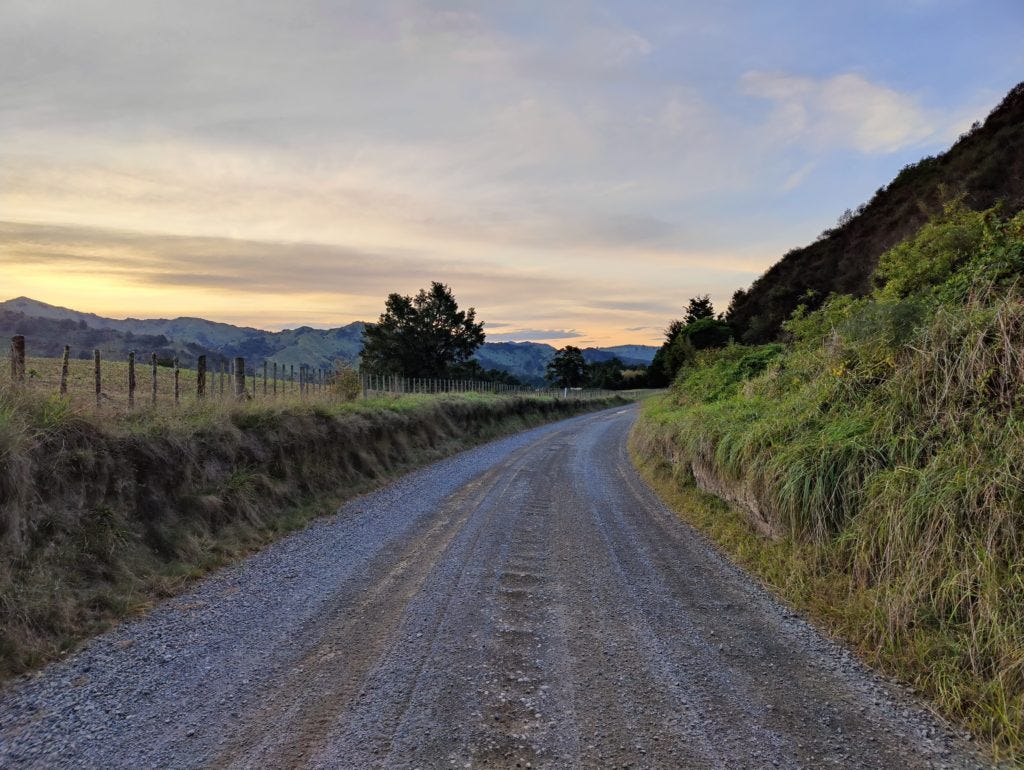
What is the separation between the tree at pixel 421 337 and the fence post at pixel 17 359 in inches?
2137

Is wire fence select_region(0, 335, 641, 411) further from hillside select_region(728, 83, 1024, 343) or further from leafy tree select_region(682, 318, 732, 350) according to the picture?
leafy tree select_region(682, 318, 732, 350)

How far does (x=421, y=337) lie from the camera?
63531mm

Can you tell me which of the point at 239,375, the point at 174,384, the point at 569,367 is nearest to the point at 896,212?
the point at 239,375

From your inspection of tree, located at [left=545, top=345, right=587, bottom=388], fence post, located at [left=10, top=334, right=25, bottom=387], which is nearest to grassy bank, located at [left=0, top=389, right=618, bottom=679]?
fence post, located at [left=10, top=334, right=25, bottom=387]

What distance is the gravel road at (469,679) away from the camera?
2.84 m

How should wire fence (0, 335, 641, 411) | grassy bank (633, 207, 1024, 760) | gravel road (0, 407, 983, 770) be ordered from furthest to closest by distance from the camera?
1. wire fence (0, 335, 641, 411)
2. grassy bank (633, 207, 1024, 760)
3. gravel road (0, 407, 983, 770)

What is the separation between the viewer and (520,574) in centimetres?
564

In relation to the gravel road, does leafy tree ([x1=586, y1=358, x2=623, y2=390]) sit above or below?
above

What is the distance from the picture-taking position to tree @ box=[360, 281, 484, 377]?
204 ft

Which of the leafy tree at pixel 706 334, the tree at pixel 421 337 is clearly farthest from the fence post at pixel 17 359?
the tree at pixel 421 337

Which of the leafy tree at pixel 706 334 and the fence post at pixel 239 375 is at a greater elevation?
the leafy tree at pixel 706 334

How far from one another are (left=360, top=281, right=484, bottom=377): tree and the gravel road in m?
57.0

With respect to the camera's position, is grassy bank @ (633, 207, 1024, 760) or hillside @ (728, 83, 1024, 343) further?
hillside @ (728, 83, 1024, 343)

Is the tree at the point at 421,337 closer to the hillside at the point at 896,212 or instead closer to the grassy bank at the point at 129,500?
the hillside at the point at 896,212
